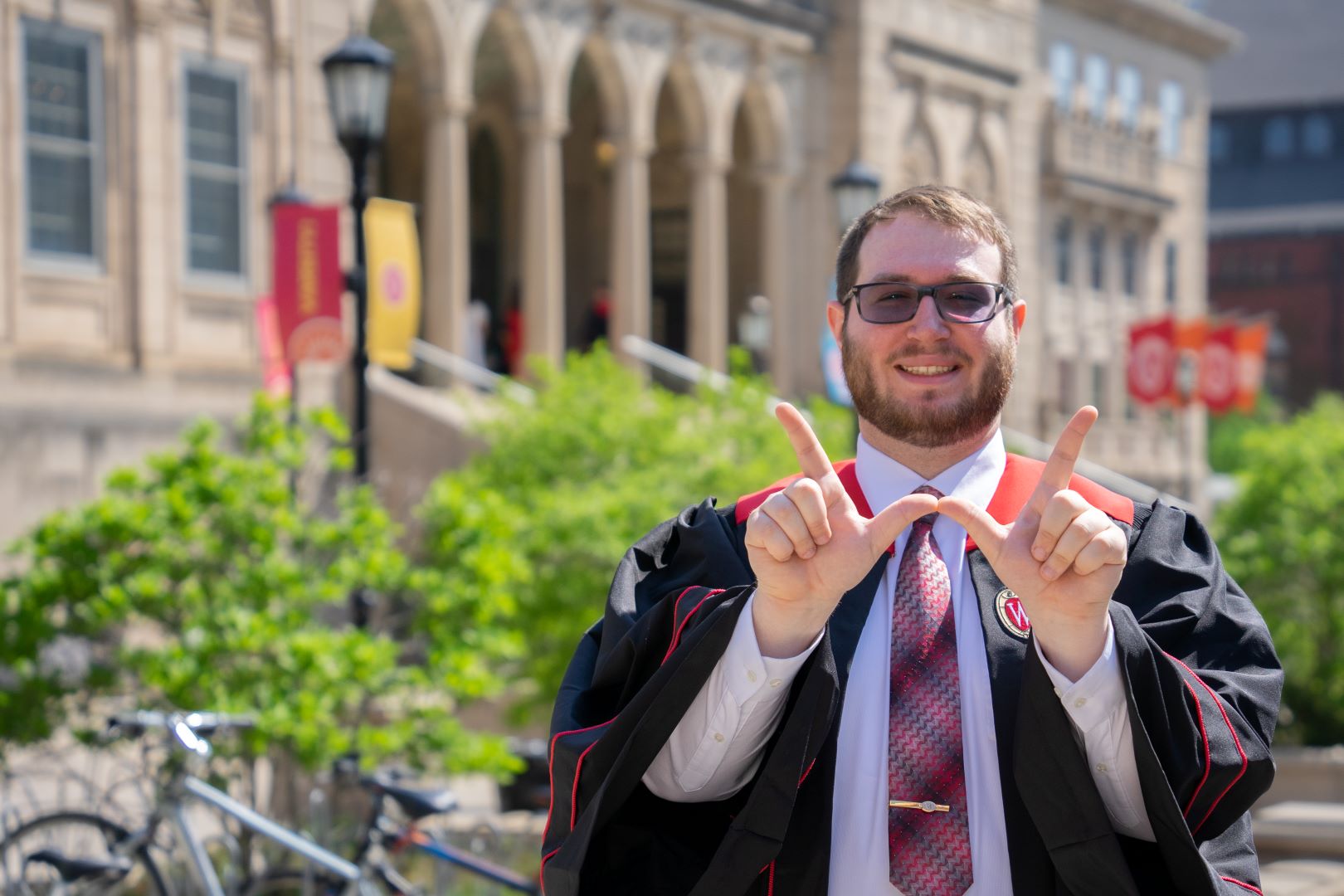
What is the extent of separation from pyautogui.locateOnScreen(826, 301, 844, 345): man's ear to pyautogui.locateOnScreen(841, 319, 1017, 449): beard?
91mm

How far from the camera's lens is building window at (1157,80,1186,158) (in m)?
40.7

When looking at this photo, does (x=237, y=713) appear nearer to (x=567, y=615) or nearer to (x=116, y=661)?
(x=116, y=661)

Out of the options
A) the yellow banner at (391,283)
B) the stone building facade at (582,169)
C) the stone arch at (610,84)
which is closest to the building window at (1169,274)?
the stone building facade at (582,169)

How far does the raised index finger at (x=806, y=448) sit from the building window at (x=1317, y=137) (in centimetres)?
7072

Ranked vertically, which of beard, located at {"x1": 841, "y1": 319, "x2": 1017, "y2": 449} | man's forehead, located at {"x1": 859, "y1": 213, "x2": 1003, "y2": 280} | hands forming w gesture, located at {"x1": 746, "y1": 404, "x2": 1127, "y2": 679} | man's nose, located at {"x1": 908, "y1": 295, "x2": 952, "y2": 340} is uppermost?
man's forehead, located at {"x1": 859, "y1": 213, "x2": 1003, "y2": 280}

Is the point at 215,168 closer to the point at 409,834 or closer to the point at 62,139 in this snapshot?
the point at 62,139

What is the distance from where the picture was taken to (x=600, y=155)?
30172 mm

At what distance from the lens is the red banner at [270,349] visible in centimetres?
1666

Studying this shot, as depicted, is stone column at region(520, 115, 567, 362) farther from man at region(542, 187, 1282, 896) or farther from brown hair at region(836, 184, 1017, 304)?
man at region(542, 187, 1282, 896)

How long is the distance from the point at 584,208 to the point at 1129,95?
15011 mm

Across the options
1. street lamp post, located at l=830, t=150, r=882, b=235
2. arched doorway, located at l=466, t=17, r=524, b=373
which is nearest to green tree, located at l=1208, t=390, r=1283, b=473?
arched doorway, located at l=466, t=17, r=524, b=373

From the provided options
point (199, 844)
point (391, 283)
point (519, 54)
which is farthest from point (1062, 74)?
point (199, 844)

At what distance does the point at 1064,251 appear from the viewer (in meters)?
36.5

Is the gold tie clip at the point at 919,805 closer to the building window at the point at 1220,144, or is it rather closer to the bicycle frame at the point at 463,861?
the bicycle frame at the point at 463,861
